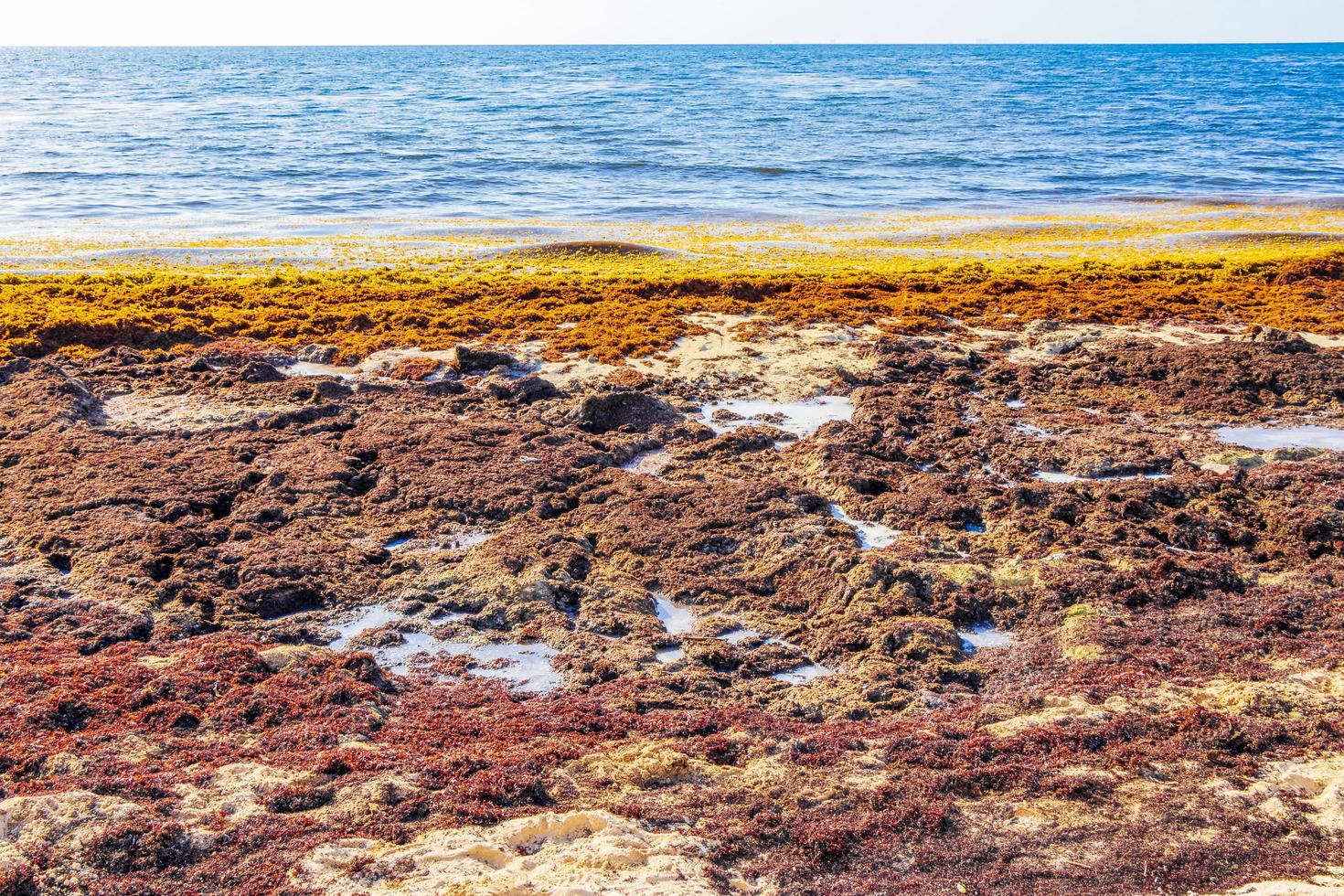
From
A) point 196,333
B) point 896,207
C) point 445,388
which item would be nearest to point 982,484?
point 445,388

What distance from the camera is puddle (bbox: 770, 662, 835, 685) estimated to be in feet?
16.6

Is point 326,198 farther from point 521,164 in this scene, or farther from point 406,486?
point 406,486

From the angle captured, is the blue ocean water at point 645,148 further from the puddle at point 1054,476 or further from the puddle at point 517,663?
the puddle at point 517,663

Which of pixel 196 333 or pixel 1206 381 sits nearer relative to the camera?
pixel 1206 381

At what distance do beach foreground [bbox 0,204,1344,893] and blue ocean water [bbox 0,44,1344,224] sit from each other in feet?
42.7

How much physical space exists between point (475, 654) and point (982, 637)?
9.57 feet

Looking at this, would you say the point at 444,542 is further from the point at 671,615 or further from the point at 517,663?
the point at 671,615

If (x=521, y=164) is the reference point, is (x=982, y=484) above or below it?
below

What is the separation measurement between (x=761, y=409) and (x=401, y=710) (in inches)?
198

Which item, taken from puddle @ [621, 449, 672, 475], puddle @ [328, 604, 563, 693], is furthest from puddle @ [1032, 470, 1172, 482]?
puddle @ [328, 604, 563, 693]

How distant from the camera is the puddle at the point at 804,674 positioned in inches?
199

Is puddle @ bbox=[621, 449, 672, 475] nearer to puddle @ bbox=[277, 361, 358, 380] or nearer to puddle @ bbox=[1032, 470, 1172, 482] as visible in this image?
puddle @ bbox=[1032, 470, 1172, 482]

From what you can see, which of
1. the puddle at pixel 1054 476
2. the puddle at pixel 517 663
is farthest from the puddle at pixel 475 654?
the puddle at pixel 1054 476

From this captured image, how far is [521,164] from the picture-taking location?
29172 millimetres
